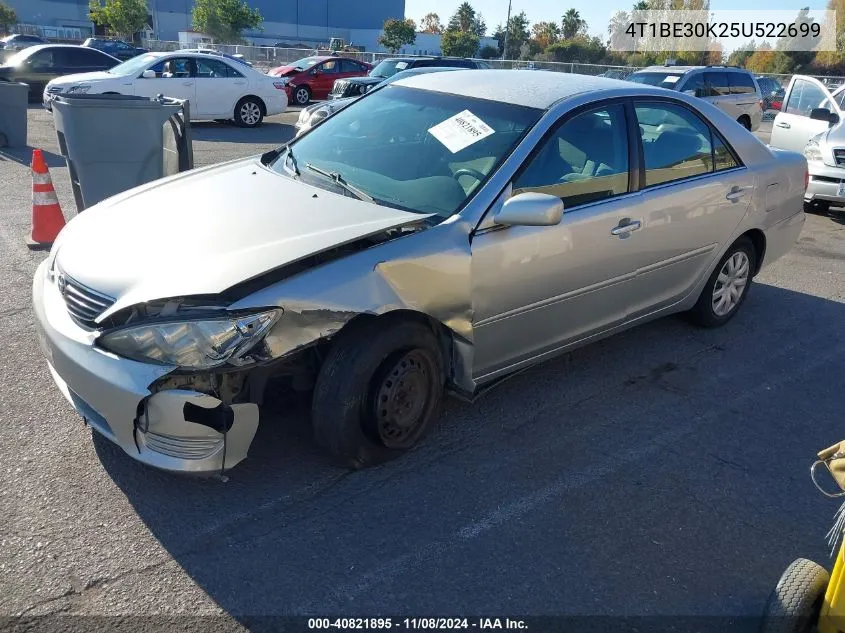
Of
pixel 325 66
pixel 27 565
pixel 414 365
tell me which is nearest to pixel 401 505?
pixel 414 365

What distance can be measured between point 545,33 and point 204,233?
284ft

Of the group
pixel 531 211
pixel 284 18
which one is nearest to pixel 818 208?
pixel 531 211

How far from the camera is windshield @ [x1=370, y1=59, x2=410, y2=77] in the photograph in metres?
17.9

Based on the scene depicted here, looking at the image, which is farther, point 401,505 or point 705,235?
point 705,235

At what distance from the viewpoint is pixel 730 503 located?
3.26m

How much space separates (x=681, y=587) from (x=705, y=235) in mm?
2575

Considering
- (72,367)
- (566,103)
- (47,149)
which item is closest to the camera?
(72,367)

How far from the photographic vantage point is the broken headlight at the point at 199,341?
2.71 metres

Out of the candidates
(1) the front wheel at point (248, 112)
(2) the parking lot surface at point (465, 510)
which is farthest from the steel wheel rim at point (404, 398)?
(1) the front wheel at point (248, 112)

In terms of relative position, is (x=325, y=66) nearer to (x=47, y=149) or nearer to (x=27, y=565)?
(x=47, y=149)

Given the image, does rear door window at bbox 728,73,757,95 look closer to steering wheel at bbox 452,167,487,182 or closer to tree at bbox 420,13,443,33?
steering wheel at bbox 452,167,487,182

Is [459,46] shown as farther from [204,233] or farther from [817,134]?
[204,233]

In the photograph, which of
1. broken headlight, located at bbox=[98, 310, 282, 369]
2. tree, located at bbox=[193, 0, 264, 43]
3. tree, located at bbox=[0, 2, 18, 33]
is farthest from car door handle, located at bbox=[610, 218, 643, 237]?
tree, located at bbox=[0, 2, 18, 33]

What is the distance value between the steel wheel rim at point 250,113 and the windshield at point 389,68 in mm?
3667
